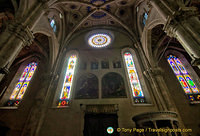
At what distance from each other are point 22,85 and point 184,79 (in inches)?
566

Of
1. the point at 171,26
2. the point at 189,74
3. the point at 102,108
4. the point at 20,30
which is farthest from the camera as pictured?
the point at 189,74

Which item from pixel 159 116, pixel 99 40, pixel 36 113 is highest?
pixel 99 40

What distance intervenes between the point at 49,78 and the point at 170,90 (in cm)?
996

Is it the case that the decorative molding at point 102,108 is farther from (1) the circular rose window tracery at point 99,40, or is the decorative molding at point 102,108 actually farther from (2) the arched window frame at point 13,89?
(1) the circular rose window tracery at point 99,40

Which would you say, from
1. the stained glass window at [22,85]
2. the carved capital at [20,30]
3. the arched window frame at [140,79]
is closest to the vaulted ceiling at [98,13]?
the arched window frame at [140,79]

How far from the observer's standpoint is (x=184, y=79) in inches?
363

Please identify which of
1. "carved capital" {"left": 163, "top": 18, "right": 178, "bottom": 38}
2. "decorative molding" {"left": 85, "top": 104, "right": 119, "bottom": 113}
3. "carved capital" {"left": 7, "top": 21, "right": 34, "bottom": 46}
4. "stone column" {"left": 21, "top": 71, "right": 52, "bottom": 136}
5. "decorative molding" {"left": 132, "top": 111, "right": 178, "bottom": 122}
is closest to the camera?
"carved capital" {"left": 7, "top": 21, "right": 34, "bottom": 46}

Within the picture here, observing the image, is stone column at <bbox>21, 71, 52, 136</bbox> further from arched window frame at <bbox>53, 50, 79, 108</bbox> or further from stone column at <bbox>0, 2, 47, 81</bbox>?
stone column at <bbox>0, 2, 47, 81</bbox>

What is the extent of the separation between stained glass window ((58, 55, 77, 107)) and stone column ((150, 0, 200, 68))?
7.88 metres

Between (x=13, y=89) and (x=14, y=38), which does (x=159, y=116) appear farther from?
(x=13, y=89)

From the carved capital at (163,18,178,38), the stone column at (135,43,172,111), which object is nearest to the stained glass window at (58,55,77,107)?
the stone column at (135,43,172,111)

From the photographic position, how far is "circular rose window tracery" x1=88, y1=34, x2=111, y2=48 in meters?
12.4

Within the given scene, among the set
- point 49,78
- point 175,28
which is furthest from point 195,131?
point 49,78

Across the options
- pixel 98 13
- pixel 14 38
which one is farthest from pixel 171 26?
pixel 98 13
